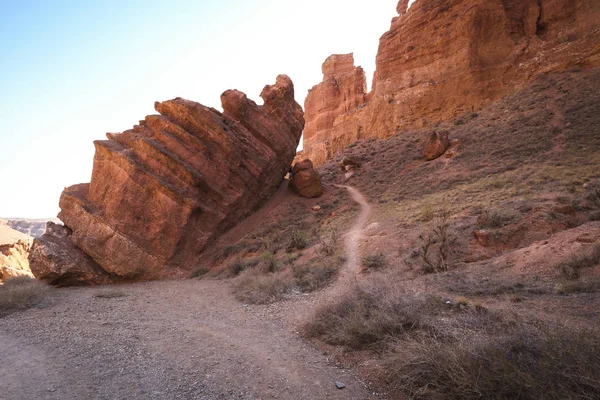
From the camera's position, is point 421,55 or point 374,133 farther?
point 374,133

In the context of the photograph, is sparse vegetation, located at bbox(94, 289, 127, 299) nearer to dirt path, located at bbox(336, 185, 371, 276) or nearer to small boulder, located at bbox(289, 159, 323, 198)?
dirt path, located at bbox(336, 185, 371, 276)

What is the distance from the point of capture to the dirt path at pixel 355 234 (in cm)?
1107

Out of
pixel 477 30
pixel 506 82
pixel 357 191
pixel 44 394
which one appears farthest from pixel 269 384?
pixel 477 30

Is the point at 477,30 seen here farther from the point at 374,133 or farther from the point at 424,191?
the point at 424,191

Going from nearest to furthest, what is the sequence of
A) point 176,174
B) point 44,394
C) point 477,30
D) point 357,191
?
point 44,394
point 176,174
point 357,191
point 477,30

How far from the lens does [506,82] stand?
93.0 ft

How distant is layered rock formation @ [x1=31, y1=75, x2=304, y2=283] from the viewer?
15.7 meters

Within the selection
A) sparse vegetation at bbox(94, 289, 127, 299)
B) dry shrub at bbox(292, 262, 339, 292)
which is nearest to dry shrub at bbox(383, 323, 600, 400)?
dry shrub at bbox(292, 262, 339, 292)

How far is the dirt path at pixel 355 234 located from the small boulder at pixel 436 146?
21.0 ft

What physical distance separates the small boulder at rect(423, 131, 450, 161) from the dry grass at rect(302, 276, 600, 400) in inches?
865

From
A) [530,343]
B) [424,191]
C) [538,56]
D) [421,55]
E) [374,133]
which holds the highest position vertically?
[421,55]

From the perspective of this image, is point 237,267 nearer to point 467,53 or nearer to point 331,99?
point 467,53

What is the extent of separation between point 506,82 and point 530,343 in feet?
105

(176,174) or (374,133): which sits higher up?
(374,133)
